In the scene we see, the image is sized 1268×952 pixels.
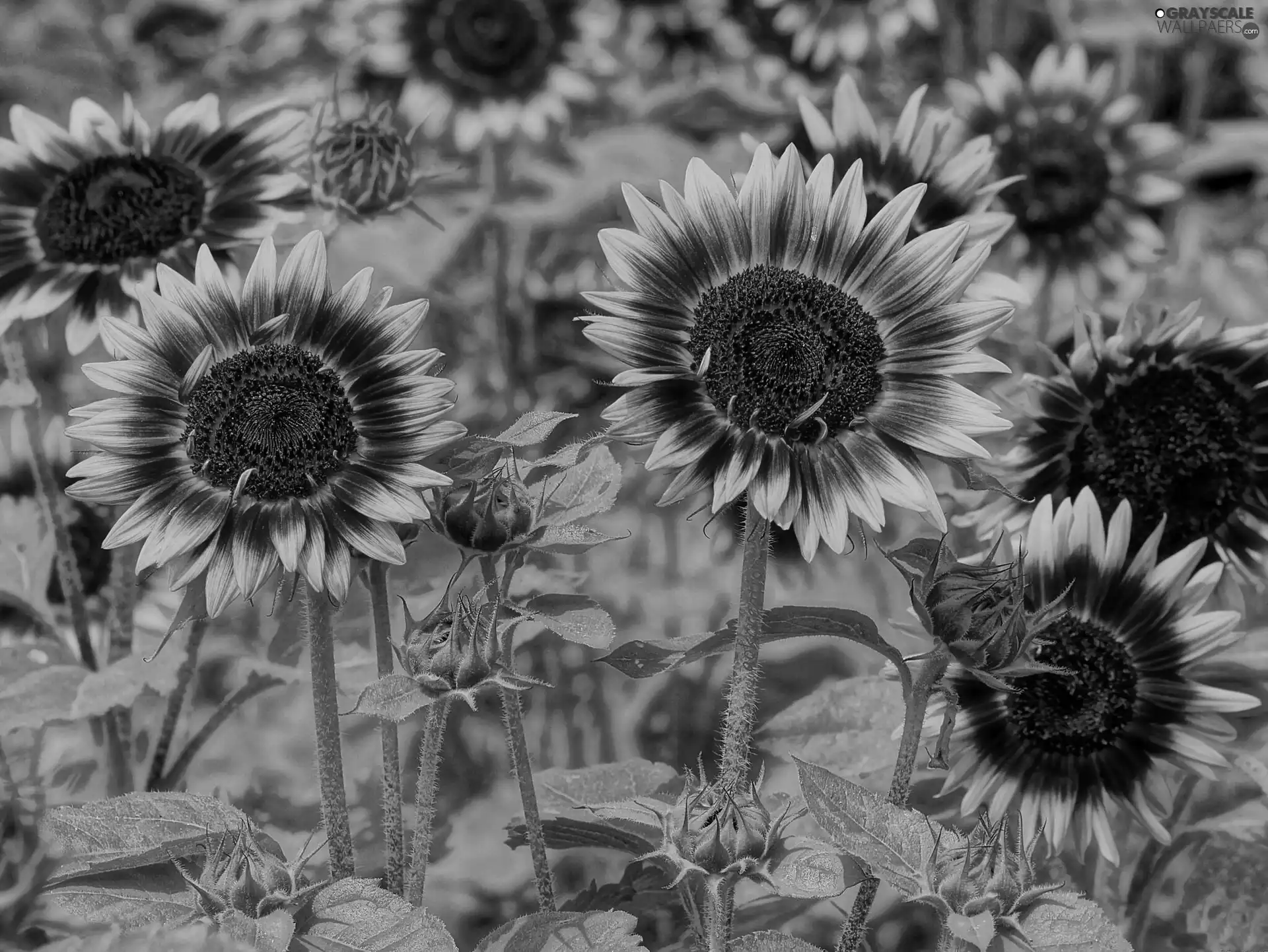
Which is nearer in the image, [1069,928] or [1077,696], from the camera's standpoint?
[1069,928]

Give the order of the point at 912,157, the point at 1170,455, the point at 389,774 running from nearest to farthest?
the point at 389,774 < the point at 1170,455 < the point at 912,157

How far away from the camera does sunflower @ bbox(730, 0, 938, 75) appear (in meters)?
4.42

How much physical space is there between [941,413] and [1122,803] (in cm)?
63

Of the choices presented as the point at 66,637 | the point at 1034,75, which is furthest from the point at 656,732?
the point at 1034,75

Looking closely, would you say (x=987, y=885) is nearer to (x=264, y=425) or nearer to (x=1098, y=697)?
(x=1098, y=697)

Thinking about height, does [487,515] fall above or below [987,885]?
above

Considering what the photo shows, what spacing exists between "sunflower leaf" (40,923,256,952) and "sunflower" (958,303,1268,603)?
4.10 feet

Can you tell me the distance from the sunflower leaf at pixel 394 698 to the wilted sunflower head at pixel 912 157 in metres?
1.13

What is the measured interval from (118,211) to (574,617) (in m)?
1.08

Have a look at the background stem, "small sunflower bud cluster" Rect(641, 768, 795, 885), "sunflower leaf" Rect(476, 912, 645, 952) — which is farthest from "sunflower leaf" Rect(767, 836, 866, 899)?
the background stem

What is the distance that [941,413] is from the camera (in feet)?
5.54

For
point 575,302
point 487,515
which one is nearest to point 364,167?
point 487,515

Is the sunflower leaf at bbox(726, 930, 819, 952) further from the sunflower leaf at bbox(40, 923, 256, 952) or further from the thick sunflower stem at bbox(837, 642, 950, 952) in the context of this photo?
the sunflower leaf at bbox(40, 923, 256, 952)

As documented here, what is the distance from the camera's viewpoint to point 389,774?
1873 mm
